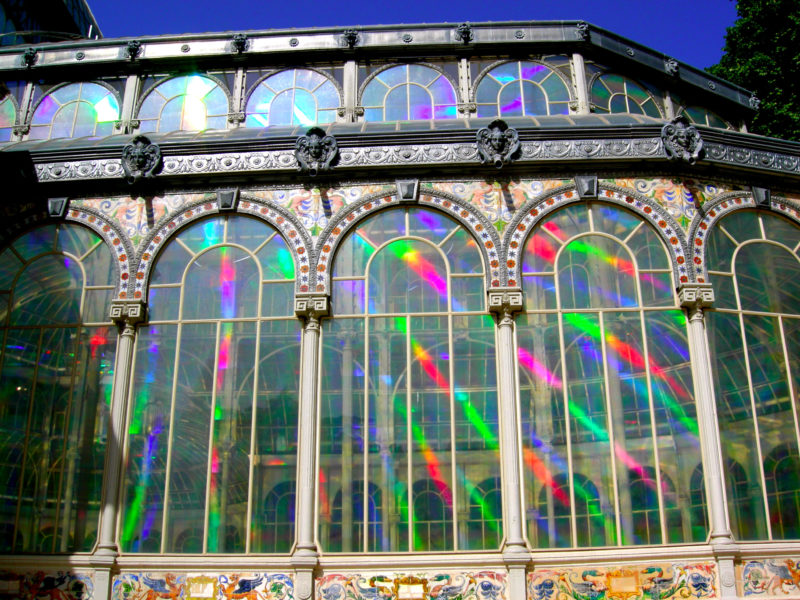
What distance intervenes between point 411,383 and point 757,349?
7426mm

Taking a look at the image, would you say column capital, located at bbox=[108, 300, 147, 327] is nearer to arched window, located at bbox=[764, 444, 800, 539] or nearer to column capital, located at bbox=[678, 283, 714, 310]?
column capital, located at bbox=[678, 283, 714, 310]

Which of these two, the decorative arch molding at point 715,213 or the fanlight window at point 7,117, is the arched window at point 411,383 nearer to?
the decorative arch molding at point 715,213

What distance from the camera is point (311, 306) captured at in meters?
17.2

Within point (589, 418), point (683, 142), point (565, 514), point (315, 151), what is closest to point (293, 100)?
point (315, 151)

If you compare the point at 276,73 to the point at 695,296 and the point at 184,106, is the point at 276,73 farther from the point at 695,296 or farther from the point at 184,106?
the point at 695,296

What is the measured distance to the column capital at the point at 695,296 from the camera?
17.1 meters

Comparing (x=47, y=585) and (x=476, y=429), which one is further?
(x=476, y=429)

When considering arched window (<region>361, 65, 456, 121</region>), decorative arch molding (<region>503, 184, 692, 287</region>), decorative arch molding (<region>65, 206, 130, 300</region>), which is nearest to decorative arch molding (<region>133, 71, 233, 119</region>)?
arched window (<region>361, 65, 456, 121</region>)

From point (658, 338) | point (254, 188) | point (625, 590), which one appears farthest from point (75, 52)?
point (625, 590)

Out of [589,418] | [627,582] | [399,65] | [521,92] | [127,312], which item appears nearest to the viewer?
[627,582]

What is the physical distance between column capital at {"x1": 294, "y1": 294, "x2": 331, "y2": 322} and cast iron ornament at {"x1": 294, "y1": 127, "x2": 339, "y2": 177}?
9.44ft

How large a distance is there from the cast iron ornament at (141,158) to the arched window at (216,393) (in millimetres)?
1626

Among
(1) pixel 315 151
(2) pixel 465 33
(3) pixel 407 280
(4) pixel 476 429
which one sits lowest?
(4) pixel 476 429

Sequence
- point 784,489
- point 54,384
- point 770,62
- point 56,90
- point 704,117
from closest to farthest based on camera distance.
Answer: point 784,489, point 54,384, point 56,90, point 704,117, point 770,62
